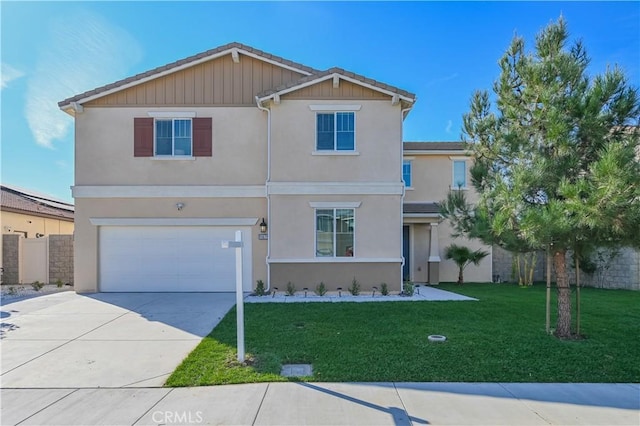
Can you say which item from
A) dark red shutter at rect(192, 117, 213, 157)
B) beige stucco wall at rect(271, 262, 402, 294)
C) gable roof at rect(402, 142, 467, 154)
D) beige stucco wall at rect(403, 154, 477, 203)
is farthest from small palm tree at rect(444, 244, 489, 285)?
dark red shutter at rect(192, 117, 213, 157)

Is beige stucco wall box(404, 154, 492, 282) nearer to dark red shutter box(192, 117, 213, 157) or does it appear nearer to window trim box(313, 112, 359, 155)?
window trim box(313, 112, 359, 155)

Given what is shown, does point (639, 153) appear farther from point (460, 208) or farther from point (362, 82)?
point (362, 82)

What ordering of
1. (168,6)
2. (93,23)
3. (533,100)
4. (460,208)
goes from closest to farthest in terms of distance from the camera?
(533,100)
(460,208)
(168,6)
(93,23)

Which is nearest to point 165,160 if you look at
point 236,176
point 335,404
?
point 236,176

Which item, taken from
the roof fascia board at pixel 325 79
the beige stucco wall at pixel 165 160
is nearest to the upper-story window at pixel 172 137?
the beige stucco wall at pixel 165 160

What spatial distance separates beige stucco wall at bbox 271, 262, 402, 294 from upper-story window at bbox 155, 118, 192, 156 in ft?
16.6

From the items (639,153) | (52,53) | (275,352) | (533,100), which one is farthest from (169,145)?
(639,153)

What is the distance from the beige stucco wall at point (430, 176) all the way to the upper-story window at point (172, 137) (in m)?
9.16

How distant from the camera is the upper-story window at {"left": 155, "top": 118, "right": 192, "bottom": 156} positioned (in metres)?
11.7

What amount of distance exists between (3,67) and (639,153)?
53.7 feet

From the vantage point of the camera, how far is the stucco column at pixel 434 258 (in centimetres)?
1429

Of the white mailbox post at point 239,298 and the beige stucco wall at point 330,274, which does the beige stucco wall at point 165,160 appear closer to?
the beige stucco wall at point 330,274

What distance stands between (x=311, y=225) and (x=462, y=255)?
7.15 meters

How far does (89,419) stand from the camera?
372cm
